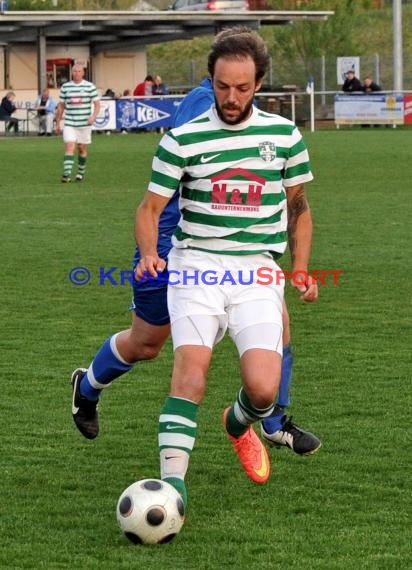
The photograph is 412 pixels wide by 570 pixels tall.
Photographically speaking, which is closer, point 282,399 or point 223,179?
point 223,179

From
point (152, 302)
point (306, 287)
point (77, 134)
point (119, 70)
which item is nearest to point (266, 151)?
point (306, 287)

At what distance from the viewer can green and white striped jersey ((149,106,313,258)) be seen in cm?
539

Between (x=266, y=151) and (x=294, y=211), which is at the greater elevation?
(x=266, y=151)

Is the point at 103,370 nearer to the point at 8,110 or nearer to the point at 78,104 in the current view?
the point at 78,104

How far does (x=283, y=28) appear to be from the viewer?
60750mm

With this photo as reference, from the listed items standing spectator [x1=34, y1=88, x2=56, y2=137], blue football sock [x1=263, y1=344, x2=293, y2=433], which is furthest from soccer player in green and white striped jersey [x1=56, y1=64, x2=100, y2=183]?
standing spectator [x1=34, y1=88, x2=56, y2=137]

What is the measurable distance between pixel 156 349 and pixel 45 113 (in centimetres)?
3672

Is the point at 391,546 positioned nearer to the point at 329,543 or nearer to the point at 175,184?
the point at 329,543

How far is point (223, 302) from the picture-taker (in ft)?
17.7

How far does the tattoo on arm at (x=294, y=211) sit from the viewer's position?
5.73m

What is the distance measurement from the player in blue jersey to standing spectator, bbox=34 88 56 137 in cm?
3636

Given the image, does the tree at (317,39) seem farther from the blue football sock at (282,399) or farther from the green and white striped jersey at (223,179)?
the green and white striped jersey at (223,179)

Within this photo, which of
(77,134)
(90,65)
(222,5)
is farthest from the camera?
(90,65)

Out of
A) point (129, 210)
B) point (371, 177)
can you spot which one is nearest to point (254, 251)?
point (129, 210)
